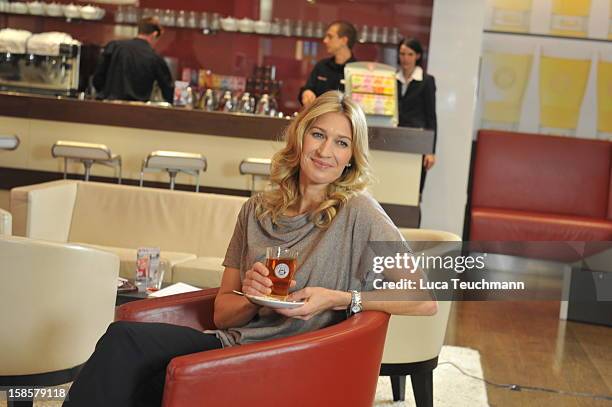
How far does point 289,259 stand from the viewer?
8.64 ft

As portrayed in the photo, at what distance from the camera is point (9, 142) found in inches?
283

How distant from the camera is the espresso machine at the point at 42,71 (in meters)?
8.64

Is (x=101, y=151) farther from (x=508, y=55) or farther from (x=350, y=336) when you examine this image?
(x=350, y=336)

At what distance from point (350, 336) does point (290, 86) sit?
7637 mm

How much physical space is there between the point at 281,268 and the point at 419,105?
5690mm

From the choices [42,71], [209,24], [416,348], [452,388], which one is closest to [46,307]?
[416,348]

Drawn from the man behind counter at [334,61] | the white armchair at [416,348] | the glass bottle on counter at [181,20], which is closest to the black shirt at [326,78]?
the man behind counter at [334,61]

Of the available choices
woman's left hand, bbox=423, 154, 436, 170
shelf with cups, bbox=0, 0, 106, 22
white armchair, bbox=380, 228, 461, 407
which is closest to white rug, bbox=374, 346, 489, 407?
white armchair, bbox=380, 228, 461, 407

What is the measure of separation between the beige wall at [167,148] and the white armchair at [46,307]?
385 centimetres

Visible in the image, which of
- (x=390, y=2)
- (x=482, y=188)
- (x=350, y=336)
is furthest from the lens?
(x=390, y=2)

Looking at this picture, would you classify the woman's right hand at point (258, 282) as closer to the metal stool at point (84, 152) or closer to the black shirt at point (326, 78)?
the metal stool at point (84, 152)

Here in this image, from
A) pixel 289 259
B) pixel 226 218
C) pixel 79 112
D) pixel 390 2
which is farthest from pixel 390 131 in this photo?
pixel 289 259
